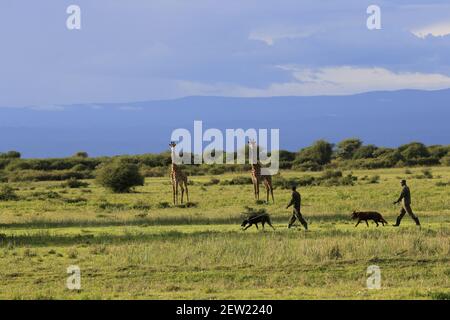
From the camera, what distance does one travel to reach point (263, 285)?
19.8m

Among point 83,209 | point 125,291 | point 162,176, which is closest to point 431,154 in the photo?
point 162,176

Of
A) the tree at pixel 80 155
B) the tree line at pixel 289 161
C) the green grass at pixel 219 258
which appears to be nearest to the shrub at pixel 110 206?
the green grass at pixel 219 258

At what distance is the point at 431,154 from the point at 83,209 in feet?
218

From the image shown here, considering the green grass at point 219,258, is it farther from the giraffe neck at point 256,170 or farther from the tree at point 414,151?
the tree at point 414,151

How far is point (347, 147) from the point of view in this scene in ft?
386

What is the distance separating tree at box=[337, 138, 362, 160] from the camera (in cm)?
11478

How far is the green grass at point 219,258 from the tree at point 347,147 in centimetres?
7849

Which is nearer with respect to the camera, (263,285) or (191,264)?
(263,285)

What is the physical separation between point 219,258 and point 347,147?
3801 inches

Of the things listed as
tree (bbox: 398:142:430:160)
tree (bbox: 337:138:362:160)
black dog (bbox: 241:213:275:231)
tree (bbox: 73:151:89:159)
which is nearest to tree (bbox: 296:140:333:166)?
tree (bbox: 337:138:362:160)

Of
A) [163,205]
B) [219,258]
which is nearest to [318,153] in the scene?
[163,205]

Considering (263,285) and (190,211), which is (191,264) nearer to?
(263,285)

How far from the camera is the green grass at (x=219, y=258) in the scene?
18375 millimetres

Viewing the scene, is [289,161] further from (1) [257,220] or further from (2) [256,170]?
(1) [257,220]
